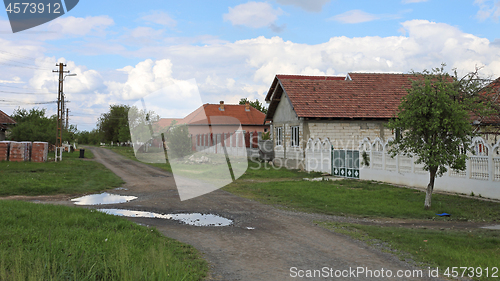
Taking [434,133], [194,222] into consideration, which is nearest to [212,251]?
[194,222]

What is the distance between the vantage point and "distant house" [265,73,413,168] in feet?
78.4

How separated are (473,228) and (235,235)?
523 centimetres

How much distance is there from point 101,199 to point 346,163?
11.6 meters

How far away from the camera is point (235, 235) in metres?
7.68

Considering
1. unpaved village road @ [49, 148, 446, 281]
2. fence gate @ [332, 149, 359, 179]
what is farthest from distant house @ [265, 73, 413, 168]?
unpaved village road @ [49, 148, 446, 281]

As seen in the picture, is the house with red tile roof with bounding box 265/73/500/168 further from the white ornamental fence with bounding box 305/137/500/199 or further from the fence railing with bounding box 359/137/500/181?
the fence railing with bounding box 359/137/500/181

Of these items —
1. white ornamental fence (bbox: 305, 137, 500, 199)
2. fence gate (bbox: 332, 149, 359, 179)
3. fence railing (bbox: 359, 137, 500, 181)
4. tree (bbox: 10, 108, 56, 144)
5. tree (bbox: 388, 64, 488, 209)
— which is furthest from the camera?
tree (bbox: 10, 108, 56, 144)

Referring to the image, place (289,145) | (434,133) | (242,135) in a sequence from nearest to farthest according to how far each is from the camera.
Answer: (434,133)
(289,145)
(242,135)

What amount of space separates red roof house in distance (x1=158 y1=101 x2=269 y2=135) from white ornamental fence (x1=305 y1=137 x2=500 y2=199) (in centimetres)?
4134

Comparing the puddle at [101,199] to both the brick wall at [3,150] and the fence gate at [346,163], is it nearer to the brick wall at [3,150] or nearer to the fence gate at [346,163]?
the fence gate at [346,163]

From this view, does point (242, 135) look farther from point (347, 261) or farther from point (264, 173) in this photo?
point (347, 261)

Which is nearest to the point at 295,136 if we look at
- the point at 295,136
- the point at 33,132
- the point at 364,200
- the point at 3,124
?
the point at 295,136

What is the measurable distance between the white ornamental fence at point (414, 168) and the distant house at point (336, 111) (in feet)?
4.58

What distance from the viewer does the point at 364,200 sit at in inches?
492
